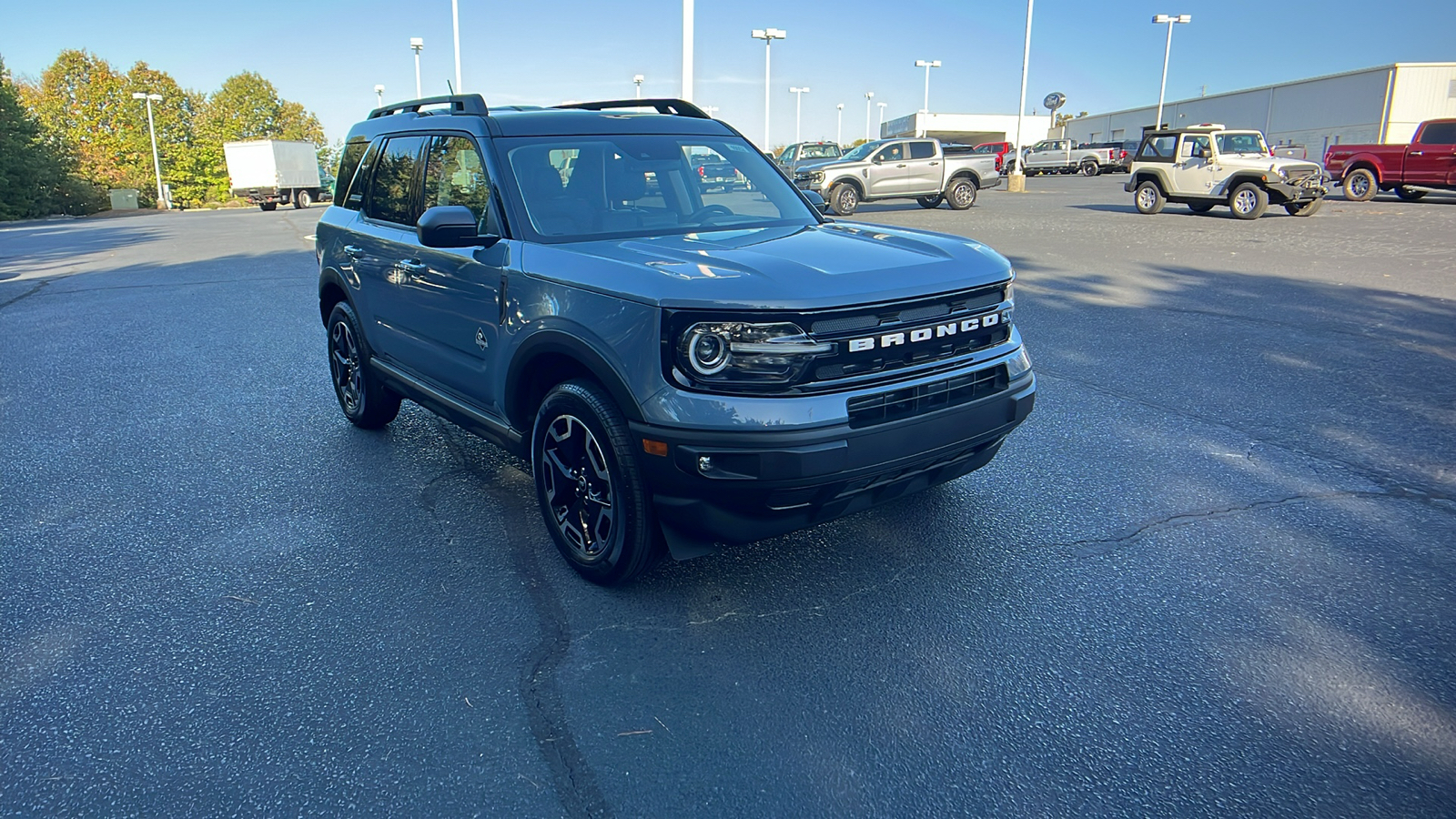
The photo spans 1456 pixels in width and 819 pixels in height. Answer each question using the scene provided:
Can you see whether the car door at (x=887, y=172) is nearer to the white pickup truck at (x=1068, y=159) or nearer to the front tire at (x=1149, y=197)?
the front tire at (x=1149, y=197)

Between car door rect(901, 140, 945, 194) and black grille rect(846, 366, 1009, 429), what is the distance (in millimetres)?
22446

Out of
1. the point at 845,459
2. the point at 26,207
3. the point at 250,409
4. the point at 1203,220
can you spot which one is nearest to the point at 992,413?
the point at 845,459

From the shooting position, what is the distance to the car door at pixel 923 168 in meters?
24.9

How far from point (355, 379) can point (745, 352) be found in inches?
141

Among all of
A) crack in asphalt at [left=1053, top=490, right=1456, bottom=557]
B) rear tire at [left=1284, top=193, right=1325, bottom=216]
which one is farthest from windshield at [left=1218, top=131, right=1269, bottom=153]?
crack in asphalt at [left=1053, top=490, right=1456, bottom=557]

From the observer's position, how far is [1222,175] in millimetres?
19875

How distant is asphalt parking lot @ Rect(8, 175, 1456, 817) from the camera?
2541mm

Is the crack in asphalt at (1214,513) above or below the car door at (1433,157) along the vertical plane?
below

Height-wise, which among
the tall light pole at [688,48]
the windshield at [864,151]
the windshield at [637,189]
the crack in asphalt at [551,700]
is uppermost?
the tall light pole at [688,48]

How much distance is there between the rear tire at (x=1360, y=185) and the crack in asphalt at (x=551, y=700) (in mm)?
28408

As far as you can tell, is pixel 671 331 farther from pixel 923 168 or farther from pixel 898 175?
pixel 923 168

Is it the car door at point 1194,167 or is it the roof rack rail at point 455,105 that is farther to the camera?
the car door at point 1194,167

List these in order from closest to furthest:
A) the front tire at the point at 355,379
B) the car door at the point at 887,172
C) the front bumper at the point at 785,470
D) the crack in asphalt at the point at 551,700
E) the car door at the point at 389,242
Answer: the crack in asphalt at the point at 551,700 → the front bumper at the point at 785,470 → the car door at the point at 389,242 → the front tire at the point at 355,379 → the car door at the point at 887,172

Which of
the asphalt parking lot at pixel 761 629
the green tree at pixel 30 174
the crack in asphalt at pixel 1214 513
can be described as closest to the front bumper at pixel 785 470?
the asphalt parking lot at pixel 761 629
